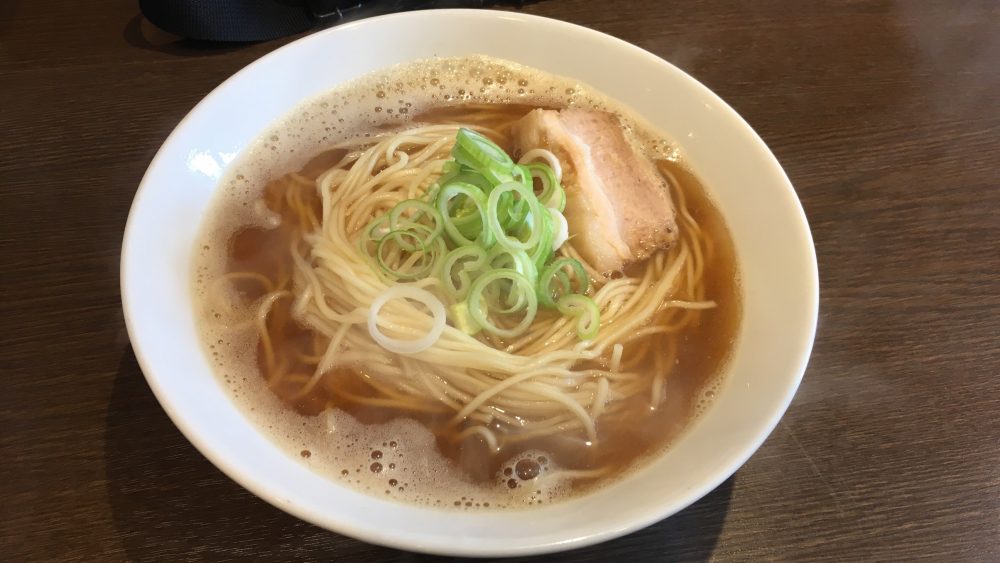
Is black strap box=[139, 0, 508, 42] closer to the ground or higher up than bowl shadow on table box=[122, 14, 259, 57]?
higher up

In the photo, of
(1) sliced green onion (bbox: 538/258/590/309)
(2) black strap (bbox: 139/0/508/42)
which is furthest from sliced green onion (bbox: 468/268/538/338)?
(2) black strap (bbox: 139/0/508/42)

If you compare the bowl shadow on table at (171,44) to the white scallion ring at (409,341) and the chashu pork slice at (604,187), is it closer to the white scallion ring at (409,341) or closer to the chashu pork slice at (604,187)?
the chashu pork slice at (604,187)

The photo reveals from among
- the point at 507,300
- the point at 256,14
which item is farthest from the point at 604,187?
the point at 256,14

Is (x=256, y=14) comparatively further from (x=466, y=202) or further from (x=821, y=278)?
(x=821, y=278)

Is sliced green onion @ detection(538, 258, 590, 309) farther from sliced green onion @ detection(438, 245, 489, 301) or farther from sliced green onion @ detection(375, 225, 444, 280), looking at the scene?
sliced green onion @ detection(375, 225, 444, 280)

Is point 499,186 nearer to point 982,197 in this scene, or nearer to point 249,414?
point 249,414

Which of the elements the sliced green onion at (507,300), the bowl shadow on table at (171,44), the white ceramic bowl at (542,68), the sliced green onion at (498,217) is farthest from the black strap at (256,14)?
the sliced green onion at (507,300)
